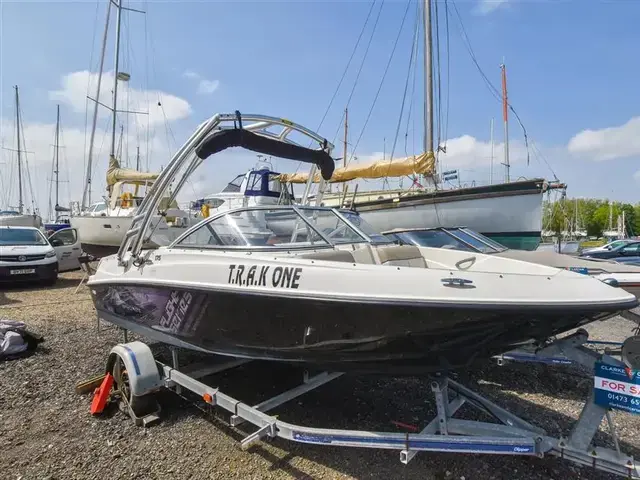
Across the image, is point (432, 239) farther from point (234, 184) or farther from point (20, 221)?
point (20, 221)

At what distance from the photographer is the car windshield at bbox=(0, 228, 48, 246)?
364 inches

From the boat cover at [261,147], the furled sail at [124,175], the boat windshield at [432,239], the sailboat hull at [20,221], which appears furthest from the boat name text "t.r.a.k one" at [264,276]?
the sailboat hull at [20,221]

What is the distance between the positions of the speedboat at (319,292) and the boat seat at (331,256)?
0.01 metres

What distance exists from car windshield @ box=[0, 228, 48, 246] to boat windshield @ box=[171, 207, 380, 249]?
8.06 m

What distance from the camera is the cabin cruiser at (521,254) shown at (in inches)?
199

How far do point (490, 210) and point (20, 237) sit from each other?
11175mm

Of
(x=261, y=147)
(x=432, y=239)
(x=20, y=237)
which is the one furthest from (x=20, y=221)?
(x=261, y=147)

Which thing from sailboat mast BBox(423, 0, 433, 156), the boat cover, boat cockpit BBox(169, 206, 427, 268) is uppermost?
sailboat mast BBox(423, 0, 433, 156)

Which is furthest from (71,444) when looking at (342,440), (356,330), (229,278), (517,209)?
(517,209)

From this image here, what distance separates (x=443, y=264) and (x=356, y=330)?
164 centimetres

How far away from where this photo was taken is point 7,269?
8.48 m

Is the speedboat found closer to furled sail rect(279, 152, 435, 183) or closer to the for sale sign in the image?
the for sale sign

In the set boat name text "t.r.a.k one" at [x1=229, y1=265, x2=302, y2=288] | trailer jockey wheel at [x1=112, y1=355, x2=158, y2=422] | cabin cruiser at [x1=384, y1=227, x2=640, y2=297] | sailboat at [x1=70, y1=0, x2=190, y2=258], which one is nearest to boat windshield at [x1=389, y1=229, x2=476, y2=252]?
cabin cruiser at [x1=384, y1=227, x2=640, y2=297]

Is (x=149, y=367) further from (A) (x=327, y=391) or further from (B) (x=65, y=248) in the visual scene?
(B) (x=65, y=248)
